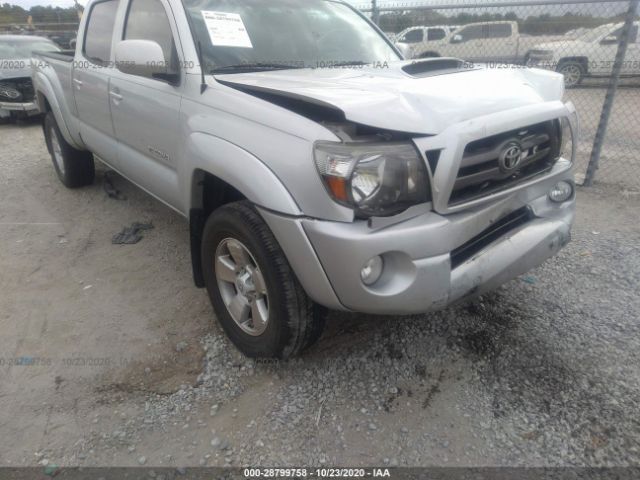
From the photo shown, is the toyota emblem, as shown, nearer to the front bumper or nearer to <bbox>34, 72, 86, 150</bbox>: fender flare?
<bbox>34, 72, 86, 150</bbox>: fender flare

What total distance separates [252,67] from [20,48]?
31.0ft

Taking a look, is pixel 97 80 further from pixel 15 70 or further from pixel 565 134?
pixel 15 70

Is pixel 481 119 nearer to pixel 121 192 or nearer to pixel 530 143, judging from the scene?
pixel 530 143

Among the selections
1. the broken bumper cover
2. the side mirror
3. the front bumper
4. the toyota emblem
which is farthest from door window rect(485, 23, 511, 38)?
the front bumper

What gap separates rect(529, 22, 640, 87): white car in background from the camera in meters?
6.70

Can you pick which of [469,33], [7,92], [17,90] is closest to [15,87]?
[17,90]

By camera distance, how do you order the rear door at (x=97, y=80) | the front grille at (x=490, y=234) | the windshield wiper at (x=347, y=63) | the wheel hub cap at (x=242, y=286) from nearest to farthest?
the front grille at (x=490, y=234) → the wheel hub cap at (x=242, y=286) → the windshield wiper at (x=347, y=63) → the rear door at (x=97, y=80)

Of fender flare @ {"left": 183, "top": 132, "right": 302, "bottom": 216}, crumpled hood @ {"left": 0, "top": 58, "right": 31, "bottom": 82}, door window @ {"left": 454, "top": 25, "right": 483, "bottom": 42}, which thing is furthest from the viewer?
crumpled hood @ {"left": 0, "top": 58, "right": 31, "bottom": 82}

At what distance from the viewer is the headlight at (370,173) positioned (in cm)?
184

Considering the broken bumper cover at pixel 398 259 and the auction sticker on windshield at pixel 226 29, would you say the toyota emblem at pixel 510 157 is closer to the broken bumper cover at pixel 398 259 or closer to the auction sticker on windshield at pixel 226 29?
the broken bumper cover at pixel 398 259

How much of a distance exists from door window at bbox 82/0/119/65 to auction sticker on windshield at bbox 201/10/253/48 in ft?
4.51

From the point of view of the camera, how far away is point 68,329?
2.90 m

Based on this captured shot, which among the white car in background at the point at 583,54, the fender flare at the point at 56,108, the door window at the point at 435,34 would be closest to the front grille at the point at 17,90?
the fender flare at the point at 56,108

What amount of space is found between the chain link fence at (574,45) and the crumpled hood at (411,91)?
1.48m
